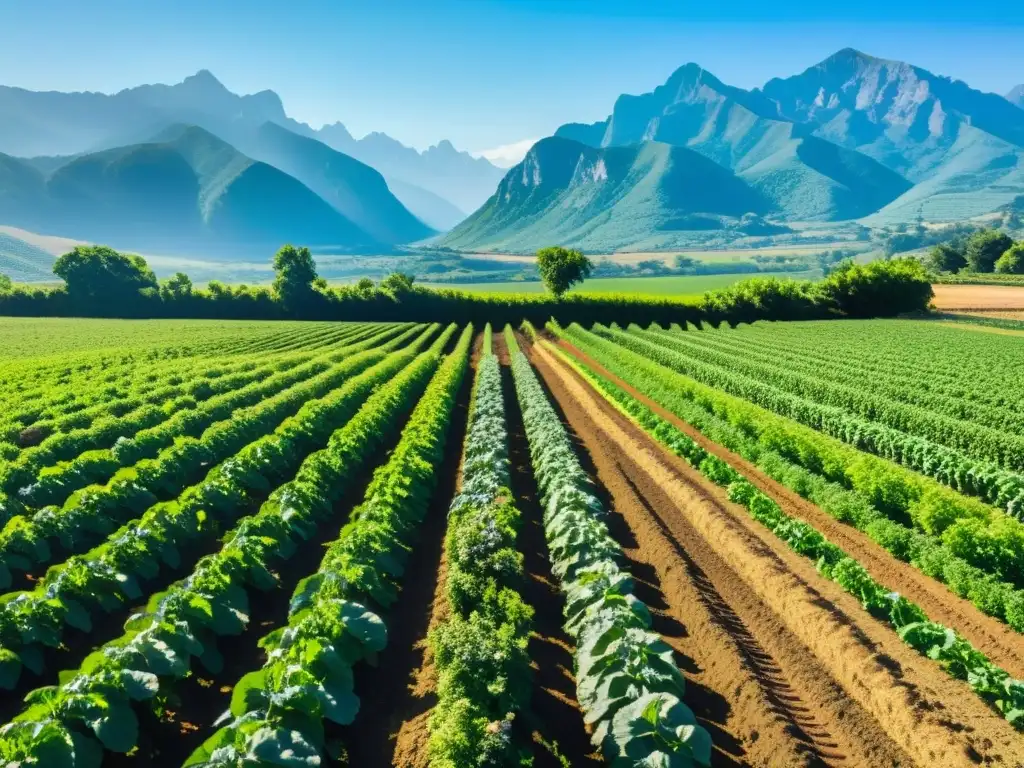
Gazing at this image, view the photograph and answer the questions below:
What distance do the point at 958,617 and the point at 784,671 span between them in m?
3.87

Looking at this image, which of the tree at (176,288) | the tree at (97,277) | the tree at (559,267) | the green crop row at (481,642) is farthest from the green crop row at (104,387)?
the tree at (559,267)

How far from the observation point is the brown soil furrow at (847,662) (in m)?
7.50

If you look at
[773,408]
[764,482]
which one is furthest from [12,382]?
[773,408]

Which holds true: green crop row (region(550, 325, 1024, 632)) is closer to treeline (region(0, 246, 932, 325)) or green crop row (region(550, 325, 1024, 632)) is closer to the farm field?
treeline (region(0, 246, 932, 325))

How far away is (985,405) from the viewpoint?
75.5 ft

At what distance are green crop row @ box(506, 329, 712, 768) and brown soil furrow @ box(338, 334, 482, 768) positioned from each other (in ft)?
7.04

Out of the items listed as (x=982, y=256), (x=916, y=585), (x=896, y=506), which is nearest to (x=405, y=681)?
(x=916, y=585)

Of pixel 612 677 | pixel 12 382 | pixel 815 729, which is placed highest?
pixel 12 382

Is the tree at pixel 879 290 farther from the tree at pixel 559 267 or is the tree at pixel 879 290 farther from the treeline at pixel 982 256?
the treeline at pixel 982 256

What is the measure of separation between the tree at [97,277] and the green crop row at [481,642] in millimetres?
87112

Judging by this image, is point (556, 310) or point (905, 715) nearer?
point (905, 715)

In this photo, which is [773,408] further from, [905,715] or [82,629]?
[82,629]

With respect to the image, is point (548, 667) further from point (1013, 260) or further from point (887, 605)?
point (1013, 260)

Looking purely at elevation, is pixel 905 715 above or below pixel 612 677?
below
